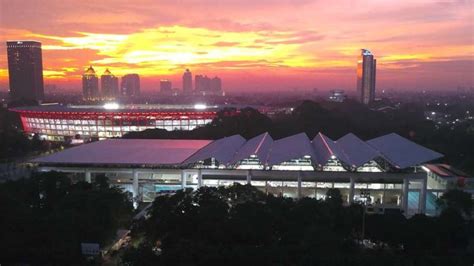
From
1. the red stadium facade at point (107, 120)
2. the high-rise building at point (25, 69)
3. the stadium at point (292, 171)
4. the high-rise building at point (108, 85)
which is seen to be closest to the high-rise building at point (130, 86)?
the high-rise building at point (108, 85)

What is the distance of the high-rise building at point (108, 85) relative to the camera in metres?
108

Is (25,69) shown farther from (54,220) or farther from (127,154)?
(54,220)

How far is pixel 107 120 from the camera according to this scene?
3641 cm

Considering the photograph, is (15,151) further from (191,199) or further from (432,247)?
(432,247)

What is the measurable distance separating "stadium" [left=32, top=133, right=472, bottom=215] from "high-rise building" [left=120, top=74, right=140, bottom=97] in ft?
351

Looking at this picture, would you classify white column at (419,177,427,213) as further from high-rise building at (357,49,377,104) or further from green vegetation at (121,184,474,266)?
high-rise building at (357,49,377,104)

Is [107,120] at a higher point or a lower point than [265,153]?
lower

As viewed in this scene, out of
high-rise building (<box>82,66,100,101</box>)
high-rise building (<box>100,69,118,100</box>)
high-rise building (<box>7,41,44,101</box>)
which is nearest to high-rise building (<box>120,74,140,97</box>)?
high-rise building (<box>100,69,118,100</box>)

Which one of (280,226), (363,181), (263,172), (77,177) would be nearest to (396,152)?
(363,181)

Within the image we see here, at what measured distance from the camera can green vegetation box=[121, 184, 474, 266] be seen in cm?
860

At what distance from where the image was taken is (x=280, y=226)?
1000cm

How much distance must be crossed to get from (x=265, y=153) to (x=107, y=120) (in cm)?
2292

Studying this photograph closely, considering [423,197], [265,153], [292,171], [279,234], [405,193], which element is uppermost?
[265,153]

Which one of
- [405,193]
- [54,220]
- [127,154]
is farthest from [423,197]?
[127,154]
